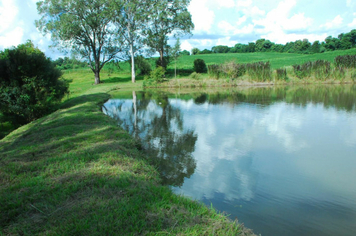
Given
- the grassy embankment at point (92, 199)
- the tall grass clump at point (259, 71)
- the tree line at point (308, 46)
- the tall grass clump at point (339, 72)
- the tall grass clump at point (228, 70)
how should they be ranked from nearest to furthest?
the grassy embankment at point (92, 199), the tall grass clump at point (339, 72), the tall grass clump at point (259, 71), the tall grass clump at point (228, 70), the tree line at point (308, 46)

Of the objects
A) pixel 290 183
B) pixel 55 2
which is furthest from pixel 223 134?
pixel 55 2

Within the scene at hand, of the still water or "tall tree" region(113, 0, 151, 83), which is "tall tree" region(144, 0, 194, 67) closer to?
"tall tree" region(113, 0, 151, 83)

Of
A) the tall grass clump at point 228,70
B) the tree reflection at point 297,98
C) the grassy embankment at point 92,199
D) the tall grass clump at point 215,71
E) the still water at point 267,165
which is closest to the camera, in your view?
the grassy embankment at point 92,199

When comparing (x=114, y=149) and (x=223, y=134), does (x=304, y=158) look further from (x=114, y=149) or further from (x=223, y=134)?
(x=114, y=149)

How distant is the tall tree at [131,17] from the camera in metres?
30.4

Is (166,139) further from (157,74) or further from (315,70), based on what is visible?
(315,70)

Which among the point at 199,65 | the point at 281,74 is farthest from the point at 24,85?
the point at 199,65

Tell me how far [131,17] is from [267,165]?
1191 inches

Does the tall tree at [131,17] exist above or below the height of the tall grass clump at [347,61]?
above

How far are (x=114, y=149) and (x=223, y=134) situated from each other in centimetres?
442

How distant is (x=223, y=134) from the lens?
9.12 meters

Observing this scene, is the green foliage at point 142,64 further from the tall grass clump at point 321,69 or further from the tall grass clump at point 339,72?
the tall grass clump at point 339,72

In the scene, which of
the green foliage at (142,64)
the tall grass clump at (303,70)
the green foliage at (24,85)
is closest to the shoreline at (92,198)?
the green foliage at (24,85)

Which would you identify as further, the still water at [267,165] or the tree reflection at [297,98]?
the tree reflection at [297,98]
